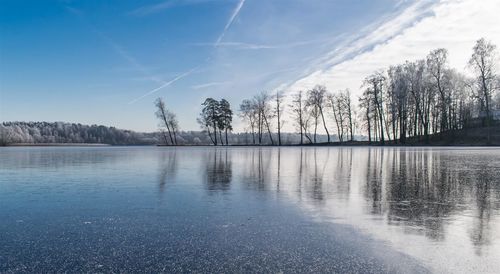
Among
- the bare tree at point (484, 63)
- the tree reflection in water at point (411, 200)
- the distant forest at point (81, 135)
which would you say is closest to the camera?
the tree reflection in water at point (411, 200)

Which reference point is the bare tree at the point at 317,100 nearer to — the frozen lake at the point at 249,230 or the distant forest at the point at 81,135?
the frozen lake at the point at 249,230

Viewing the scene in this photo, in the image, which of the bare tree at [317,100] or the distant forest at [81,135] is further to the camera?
the distant forest at [81,135]

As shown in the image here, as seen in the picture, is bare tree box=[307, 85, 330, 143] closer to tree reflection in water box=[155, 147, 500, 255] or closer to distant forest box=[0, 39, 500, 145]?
distant forest box=[0, 39, 500, 145]

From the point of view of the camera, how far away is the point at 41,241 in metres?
3.41

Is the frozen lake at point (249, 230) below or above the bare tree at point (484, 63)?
below

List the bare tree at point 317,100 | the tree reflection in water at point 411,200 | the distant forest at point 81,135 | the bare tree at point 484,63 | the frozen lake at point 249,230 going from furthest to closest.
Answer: the distant forest at point 81,135, the bare tree at point 317,100, the bare tree at point 484,63, the tree reflection in water at point 411,200, the frozen lake at point 249,230

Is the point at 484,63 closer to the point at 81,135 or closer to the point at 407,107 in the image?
the point at 407,107

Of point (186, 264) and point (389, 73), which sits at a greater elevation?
point (389, 73)

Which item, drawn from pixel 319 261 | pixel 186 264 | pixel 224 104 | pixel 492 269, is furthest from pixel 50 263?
pixel 224 104

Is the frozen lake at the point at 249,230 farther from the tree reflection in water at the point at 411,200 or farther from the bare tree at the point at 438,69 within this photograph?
the bare tree at the point at 438,69

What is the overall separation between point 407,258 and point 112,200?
16.4 feet

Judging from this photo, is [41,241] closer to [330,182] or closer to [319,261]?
[319,261]

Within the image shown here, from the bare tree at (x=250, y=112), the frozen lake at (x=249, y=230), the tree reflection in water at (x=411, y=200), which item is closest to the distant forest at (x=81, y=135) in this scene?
the bare tree at (x=250, y=112)

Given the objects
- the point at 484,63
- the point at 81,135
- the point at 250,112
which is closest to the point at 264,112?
the point at 250,112
